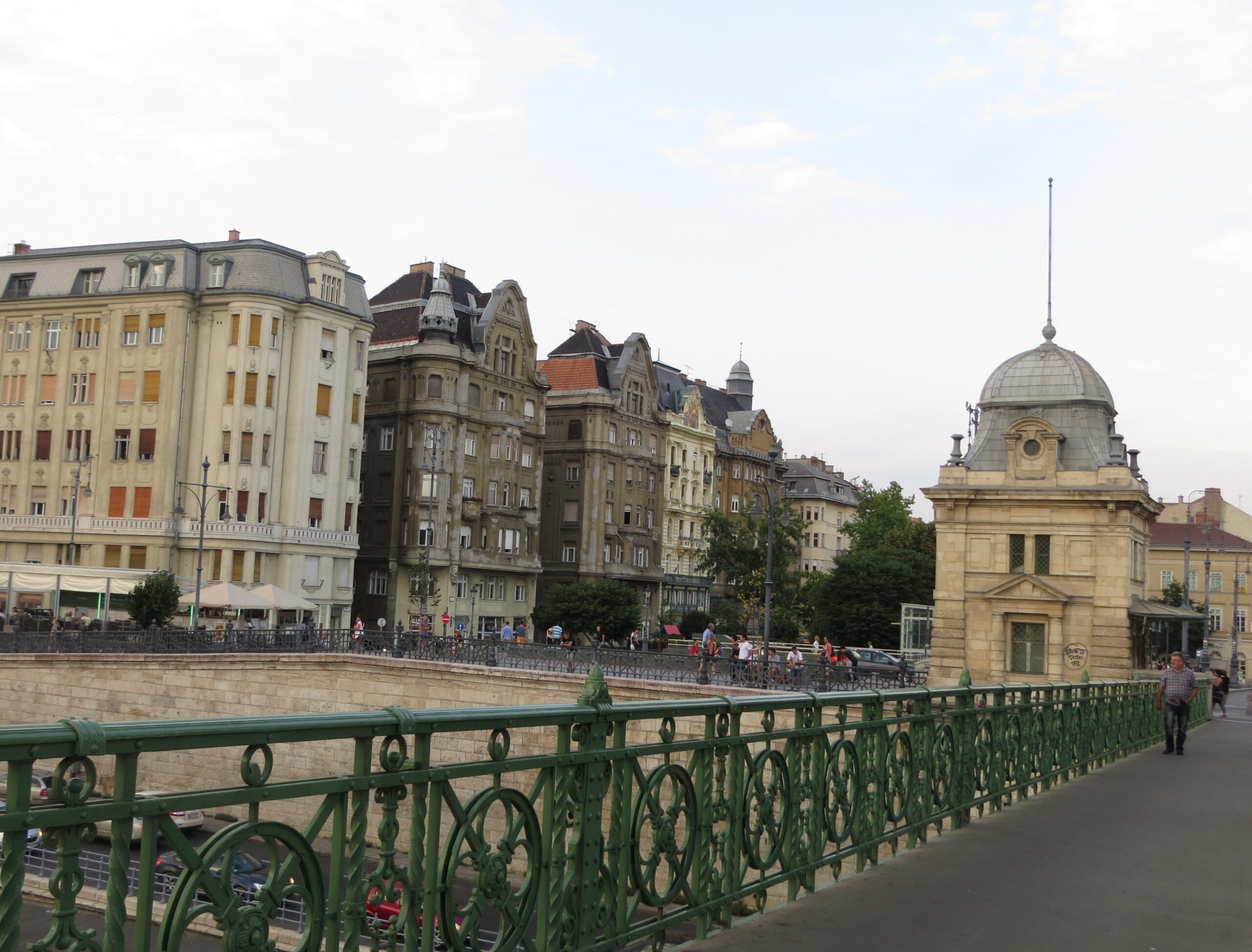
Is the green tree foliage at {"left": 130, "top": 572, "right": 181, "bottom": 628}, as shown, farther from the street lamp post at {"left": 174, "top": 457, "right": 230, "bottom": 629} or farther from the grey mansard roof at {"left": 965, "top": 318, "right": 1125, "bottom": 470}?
the grey mansard roof at {"left": 965, "top": 318, "right": 1125, "bottom": 470}

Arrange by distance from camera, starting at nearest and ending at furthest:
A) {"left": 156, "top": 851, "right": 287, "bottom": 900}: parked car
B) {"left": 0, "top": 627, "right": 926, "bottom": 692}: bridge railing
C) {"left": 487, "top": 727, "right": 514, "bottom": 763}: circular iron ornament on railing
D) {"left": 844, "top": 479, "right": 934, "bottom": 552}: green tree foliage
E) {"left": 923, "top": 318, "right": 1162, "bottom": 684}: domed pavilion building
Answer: {"left": 156, "top": 851, "right": 287, "bottom": 900}: parked car < {"left": 487, "top": 727, "right": 514, "bottom": 763}: circular iron ornament on railing < {"left": 0, "top": 627, "right": 926, "bottom": 692}: bridge railing < {"left": 923, "top": 318, "right": 1162, "bottom": 684}: domed pavilion building < {"left": 844, "top": 479, "right": 934, "bottom": 552}: green tree foliage

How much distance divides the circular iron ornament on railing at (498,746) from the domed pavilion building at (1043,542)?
39724 millimetres

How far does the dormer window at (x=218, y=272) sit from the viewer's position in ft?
184

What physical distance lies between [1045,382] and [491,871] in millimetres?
44411

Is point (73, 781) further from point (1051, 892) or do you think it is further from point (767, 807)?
point (1051, 892)

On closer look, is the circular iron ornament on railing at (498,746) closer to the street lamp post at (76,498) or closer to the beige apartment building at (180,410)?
the street lamp post at (76,498)

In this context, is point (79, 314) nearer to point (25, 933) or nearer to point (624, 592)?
point (624, 592)

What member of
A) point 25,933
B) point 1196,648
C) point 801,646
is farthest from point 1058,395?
point 1196,648

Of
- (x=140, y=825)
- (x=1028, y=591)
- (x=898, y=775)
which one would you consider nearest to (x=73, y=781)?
(x=140, y=825)

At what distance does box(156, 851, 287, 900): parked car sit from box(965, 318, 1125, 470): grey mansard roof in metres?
42.6

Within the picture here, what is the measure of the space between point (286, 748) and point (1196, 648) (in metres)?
74.0

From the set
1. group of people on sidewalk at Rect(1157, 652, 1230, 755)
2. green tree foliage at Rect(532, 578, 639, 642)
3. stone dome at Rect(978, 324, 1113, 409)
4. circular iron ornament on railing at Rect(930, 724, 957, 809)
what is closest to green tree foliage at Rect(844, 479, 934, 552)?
green tree foliage at Rect(532, 578, 639, 642)

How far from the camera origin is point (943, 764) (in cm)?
1034

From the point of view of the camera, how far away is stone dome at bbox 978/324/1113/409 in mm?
45625
